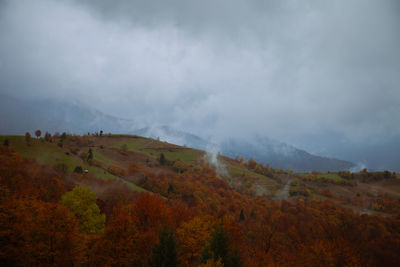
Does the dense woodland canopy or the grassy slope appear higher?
the grassy slope

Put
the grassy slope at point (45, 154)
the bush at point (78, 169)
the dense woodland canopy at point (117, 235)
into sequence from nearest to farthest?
the dense woodland canopy at point (117, 235) → the bush at point (78, 169) → the grassy slope at point (45, 154)

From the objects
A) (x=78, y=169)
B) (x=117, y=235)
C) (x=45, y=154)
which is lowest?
(x=117, y=235)

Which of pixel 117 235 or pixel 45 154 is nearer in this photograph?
pixel 117 235

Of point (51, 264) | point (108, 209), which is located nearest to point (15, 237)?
point (51, 264)

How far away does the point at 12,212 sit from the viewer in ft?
94.0

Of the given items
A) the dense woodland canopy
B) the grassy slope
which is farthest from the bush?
the dense woodland canopy

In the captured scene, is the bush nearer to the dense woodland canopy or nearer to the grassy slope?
the grassy slope

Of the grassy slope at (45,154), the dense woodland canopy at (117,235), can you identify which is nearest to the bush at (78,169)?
the grassy slope at (45,154)

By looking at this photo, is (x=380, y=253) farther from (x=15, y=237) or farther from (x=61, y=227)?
(x=15, y=237)

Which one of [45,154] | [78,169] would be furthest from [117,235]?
[45,154]

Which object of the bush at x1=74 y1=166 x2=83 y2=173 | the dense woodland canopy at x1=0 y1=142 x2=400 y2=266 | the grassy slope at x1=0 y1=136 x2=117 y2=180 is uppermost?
the grassy slope at x1=0 y1=136 x2=117 y2=180

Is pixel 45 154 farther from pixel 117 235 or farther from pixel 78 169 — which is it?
pixel 117 235

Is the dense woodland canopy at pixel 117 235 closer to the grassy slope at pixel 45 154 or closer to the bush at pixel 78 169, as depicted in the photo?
the bush at pixel 78 169

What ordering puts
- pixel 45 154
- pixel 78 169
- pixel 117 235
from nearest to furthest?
1. pixel 117 235
2. pixel 78 169
3. pixel 45 154
